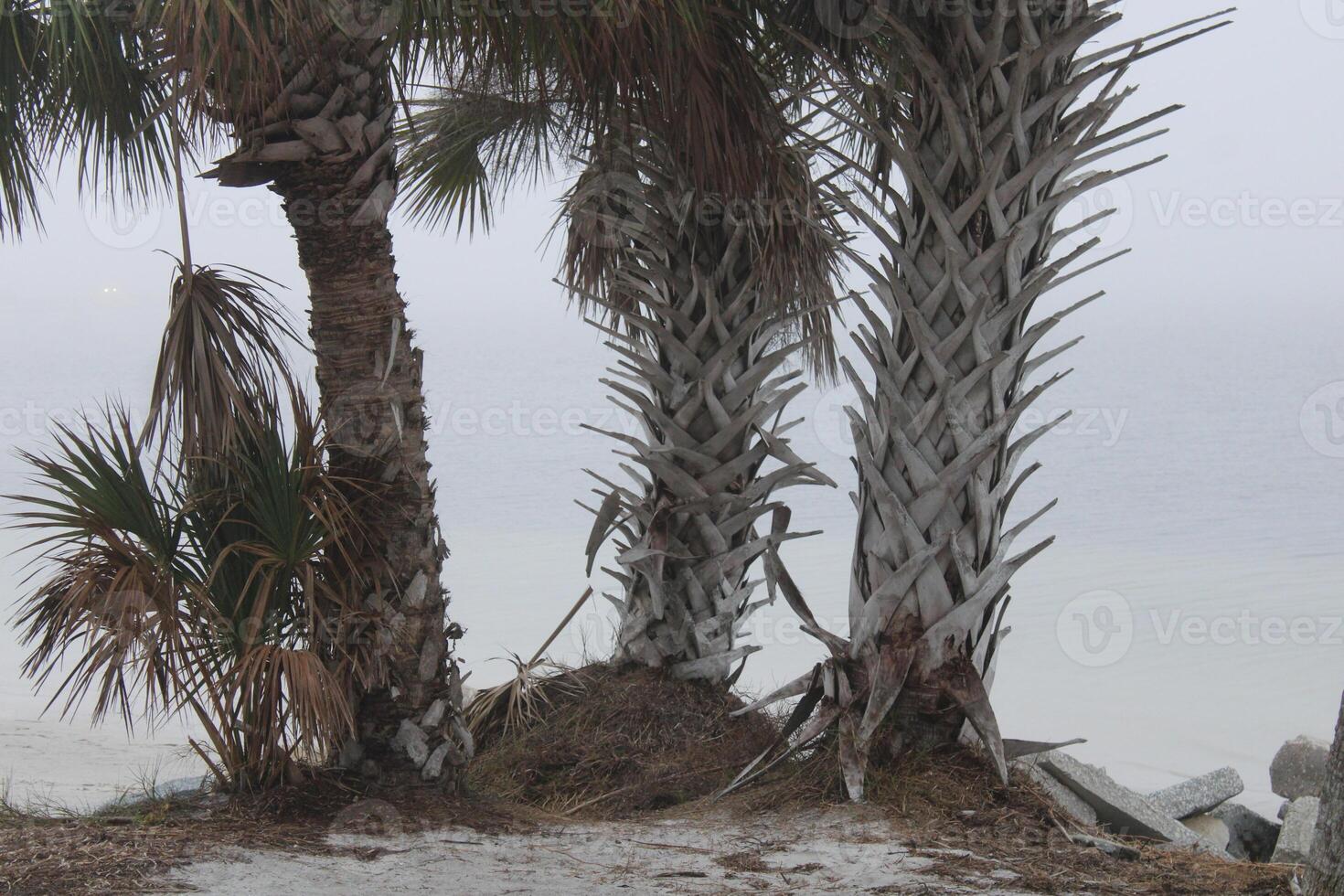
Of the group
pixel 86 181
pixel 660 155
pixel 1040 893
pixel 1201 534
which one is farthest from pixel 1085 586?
pixel 86 181

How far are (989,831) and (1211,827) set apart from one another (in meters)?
3.31

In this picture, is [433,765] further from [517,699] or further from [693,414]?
[693,414]

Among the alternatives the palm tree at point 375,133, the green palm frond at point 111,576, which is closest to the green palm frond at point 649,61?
the palm tree at point 375,133

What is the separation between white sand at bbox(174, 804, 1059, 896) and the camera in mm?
3117

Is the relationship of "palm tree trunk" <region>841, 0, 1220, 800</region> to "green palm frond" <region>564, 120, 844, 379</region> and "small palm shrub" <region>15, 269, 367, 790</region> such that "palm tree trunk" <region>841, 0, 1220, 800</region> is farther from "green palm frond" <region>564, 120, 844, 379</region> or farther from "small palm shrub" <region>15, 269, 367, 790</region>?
"small palm shrub" <region>15, 269, 367, 790</region>

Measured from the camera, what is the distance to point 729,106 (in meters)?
4.13

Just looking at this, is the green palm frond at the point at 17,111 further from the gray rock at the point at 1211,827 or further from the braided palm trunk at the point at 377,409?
the gray rock at the point at 1211,827

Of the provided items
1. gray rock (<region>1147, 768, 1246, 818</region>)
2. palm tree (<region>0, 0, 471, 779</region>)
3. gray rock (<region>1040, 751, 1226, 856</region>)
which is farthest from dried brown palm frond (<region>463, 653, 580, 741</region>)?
gray rock (<region>1147, 768, 1246, 818</region>)

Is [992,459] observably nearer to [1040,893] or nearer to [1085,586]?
[1040,893]

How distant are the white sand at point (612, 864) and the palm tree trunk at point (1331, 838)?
2.43ft

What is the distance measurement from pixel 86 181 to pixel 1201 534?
14.0 metres

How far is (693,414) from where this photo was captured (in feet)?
17.4

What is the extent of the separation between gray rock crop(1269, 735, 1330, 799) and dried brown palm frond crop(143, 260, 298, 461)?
20.8 ft

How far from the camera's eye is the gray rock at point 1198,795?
6312 mm
